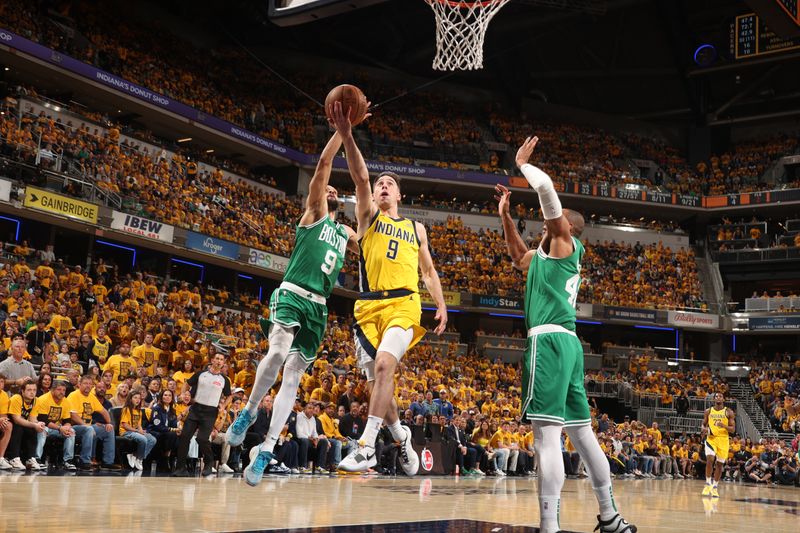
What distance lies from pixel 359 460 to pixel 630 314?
32.9 metres

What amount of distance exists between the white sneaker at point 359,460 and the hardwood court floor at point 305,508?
0.45m

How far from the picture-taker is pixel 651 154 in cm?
4447

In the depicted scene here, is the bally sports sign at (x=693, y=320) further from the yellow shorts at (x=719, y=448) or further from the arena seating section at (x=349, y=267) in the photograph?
the yellow shorts at (x=719, y=448)

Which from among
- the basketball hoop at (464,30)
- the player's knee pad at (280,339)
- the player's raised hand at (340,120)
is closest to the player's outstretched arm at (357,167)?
the player's raised hand at (340,120)

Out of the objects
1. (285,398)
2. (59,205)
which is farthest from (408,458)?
(59,205)

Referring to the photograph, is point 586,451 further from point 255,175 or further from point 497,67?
point 497,67

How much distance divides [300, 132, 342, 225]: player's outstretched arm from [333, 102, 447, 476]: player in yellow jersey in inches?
6.3

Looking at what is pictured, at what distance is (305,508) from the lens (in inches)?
296

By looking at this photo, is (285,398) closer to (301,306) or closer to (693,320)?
(301,306)

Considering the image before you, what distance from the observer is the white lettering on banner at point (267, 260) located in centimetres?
2833

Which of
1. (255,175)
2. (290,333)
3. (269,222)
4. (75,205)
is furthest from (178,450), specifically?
(255,175)

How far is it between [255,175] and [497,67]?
15963 mm

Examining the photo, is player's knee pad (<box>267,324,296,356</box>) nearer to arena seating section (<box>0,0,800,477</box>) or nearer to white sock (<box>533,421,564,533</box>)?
white sock (<box>533,421,564,533</box>)

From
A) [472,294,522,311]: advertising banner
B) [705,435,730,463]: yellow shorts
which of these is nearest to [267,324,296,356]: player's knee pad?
[705,435,730,463]: yellow shorts
